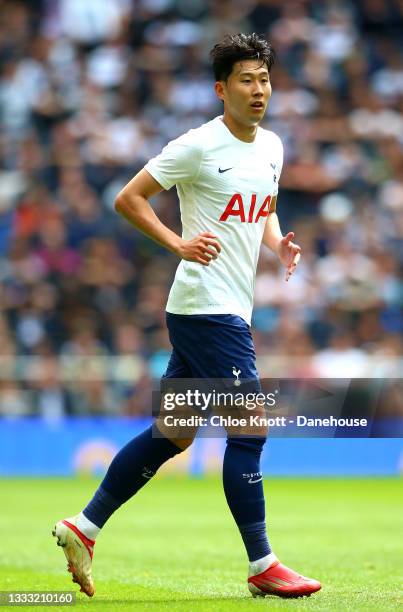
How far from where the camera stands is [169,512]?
1162 cm

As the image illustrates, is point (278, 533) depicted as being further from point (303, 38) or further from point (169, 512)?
point (303, 38)

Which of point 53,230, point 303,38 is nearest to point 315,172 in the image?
point 303,38

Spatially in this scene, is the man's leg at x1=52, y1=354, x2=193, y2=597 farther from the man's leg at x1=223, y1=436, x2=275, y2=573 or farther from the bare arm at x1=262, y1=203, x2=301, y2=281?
the bare arm at x1=262, y1=203, x2=301, y2=281

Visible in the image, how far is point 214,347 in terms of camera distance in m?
5.93

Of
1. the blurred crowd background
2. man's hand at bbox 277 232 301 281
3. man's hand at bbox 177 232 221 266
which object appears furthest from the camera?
the blurred crowd background

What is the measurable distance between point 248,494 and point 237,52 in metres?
2.07

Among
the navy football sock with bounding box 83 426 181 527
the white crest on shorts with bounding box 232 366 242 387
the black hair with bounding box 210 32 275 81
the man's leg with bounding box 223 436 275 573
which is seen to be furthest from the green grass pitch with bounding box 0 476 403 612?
the black hair with bounding box 210 32 275 81

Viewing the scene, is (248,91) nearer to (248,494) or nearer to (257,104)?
(257,104)

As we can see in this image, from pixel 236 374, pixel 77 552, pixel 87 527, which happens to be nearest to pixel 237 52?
pixel 236 374

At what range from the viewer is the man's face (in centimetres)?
602

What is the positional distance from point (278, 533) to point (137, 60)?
35.0ft

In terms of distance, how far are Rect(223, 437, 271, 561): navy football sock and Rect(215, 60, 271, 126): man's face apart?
1.53 meters

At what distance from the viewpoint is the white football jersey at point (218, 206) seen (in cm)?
599

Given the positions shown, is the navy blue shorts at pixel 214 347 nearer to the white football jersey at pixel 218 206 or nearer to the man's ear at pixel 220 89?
the white football jersey at pixel 218 206
